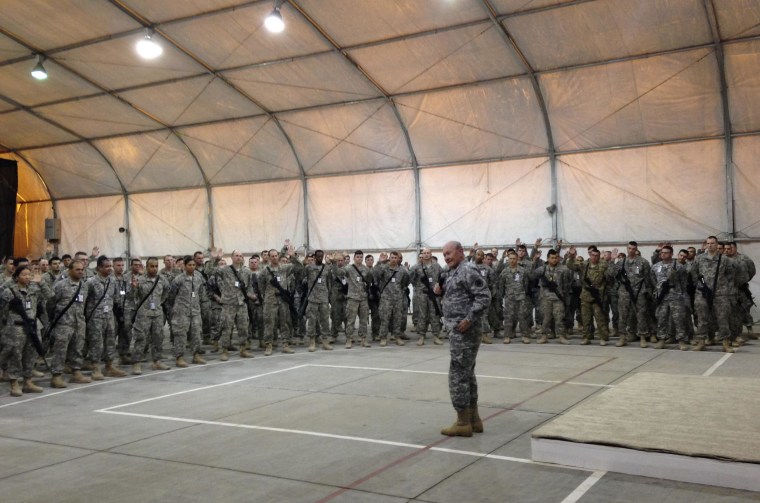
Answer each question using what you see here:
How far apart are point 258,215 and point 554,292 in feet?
37.9

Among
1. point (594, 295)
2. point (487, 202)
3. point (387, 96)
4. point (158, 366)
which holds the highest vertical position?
point (387, 96)

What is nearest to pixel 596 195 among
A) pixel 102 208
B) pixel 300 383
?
pixel 300 383

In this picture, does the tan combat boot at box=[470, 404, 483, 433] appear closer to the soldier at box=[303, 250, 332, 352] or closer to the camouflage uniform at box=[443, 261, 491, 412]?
the camouflage uniform at box=[443, 261, 491, 412]

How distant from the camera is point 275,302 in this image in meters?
12.5

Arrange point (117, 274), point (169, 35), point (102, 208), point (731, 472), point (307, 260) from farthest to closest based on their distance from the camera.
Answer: point (102, 208) → point (169, 35) → point (307, 260) → point (117, 274) → point (731, 472)

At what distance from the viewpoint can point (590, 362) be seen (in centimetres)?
1035

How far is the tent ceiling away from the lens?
45.2ft

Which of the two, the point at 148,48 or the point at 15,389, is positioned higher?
the point at 148,48

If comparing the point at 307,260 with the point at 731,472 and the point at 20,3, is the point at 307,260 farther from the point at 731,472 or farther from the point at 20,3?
the point at 731,472

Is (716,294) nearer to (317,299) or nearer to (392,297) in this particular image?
(392,297)

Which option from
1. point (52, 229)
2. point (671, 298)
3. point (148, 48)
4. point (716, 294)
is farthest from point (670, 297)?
point (52, 229)

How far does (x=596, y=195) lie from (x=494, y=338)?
503 centimetres

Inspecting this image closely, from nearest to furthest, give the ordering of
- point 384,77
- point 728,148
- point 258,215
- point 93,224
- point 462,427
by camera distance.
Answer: point 462,427
point 728,148
point 384,77
point 258,215
point 93,224

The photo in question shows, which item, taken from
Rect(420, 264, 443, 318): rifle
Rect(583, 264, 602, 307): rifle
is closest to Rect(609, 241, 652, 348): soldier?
Rect(583, 264, 602, 307): rifle
